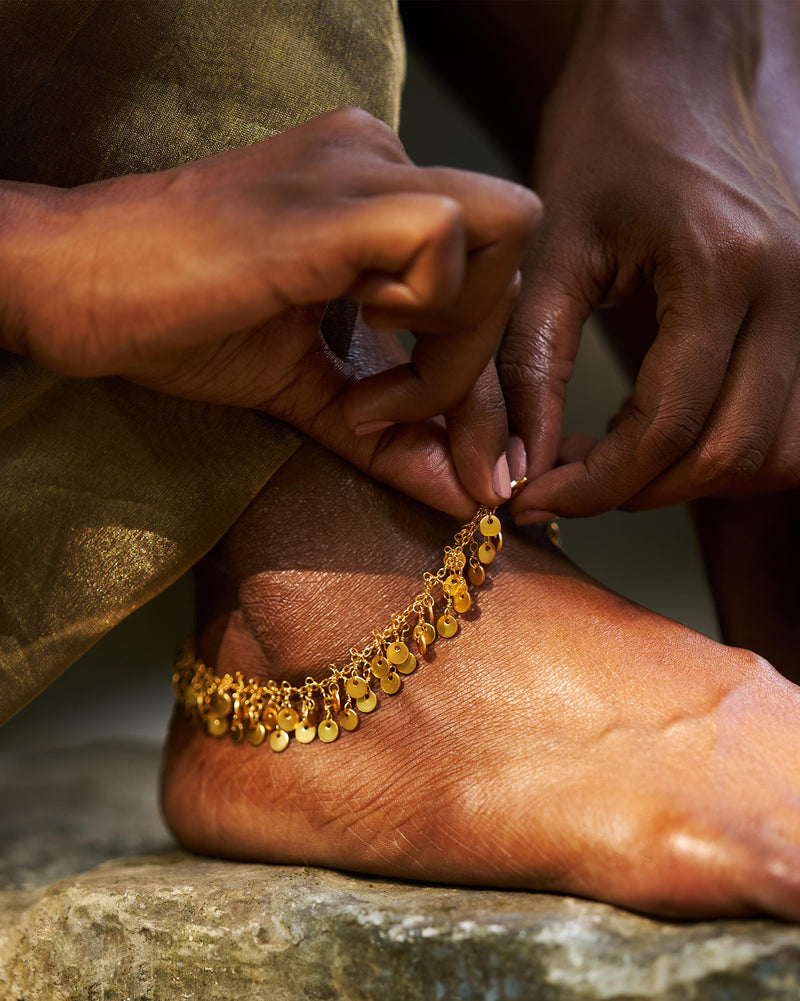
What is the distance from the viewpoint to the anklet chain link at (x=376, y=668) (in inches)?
29.7

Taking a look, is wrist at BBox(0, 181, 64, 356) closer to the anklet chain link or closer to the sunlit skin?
the sunlit skin

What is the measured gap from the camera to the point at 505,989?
0.55 meters

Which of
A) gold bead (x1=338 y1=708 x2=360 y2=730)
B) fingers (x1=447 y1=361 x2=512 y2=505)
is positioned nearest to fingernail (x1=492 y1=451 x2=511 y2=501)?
fingers (x1=447 y1=361 x2=512 y2=505)

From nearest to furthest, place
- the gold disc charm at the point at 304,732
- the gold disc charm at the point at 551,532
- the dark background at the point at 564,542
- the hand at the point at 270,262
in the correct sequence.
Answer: the hand at the point at 270,262 → the gold disc charm at the point at 304,732 → the gold disc charm at the point at 551,532 → the dark background at the point at 564,542

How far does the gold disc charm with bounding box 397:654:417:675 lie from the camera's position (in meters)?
0.75

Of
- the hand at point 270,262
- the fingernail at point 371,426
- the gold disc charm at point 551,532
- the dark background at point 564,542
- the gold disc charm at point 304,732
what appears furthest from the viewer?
Result: the dark background at point 564,542

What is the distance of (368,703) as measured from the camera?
75cm

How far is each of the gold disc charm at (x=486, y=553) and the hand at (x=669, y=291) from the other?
1.7 inches

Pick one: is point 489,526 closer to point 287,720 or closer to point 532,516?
point 532,516

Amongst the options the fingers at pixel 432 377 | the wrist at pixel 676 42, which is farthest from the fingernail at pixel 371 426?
the wrist at pixel 676 42

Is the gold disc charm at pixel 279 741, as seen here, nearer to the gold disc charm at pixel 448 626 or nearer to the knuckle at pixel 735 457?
the gold disc charm at pixel 448 626

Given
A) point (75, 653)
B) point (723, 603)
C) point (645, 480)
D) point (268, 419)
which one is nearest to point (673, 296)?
point (645, 480)

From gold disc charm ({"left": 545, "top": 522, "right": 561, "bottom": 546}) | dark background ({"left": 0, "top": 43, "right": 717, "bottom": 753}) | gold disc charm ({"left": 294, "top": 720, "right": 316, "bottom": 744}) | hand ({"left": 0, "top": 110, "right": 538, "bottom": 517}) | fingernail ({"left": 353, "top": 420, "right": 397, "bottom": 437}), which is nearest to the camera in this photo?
hand ({"left": 0, "top": 110, "right": 538, "bottom": 517})

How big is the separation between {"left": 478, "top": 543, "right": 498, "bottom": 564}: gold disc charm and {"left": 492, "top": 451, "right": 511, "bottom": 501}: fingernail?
0.06 metres
